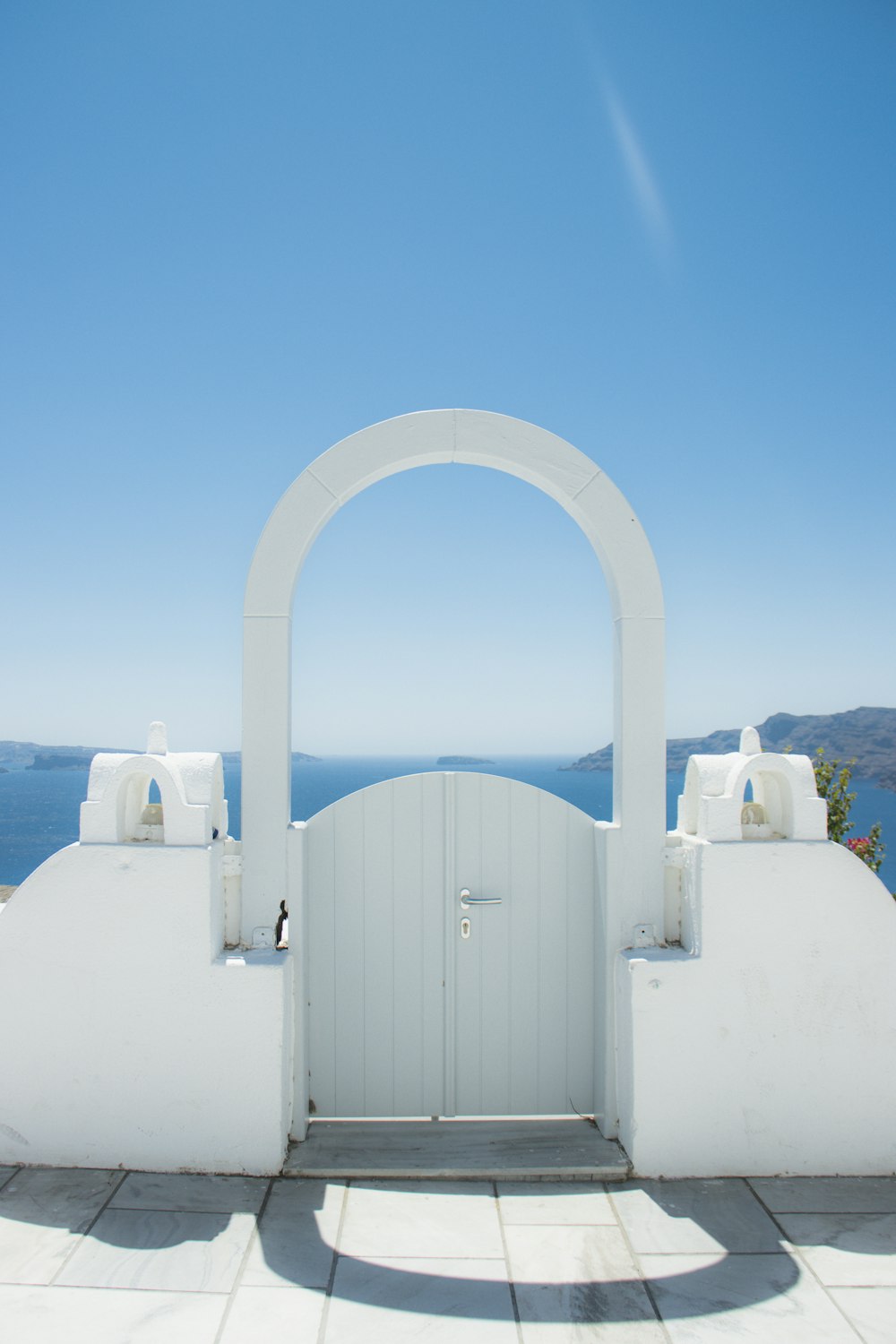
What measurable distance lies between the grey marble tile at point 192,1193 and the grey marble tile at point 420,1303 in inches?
26.0

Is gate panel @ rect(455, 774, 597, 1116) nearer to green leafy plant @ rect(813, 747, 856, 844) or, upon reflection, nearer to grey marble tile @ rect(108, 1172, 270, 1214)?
grey marble tile @ rect(108, 1172, 270, 1214)

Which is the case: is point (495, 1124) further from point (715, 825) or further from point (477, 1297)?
point (715, 825)

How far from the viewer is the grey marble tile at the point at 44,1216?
309cm

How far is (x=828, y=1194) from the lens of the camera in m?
3.71

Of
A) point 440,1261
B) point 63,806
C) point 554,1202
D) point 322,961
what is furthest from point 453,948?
point 63,806

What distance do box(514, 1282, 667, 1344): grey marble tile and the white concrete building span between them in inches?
36.5

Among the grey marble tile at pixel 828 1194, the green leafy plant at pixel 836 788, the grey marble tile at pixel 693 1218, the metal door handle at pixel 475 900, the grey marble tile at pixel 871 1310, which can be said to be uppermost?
the green leafy plant at pixel 836 788

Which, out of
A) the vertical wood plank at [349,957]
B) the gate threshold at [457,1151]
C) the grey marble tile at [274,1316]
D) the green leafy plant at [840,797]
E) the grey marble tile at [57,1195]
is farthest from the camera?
the green leafy plant at [840,797]

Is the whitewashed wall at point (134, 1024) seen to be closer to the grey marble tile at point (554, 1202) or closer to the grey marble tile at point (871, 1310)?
the grey marble tile at point (554, 1202)

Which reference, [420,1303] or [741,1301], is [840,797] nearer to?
[741,1301]

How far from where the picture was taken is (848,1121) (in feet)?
12.8

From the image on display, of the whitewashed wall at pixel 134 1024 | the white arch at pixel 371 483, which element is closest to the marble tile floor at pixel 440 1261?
the whitewashed wall at pixel 134 1024

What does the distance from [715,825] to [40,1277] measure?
333 centimetres

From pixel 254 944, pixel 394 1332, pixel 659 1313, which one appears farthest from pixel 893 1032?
pixel 254 944
